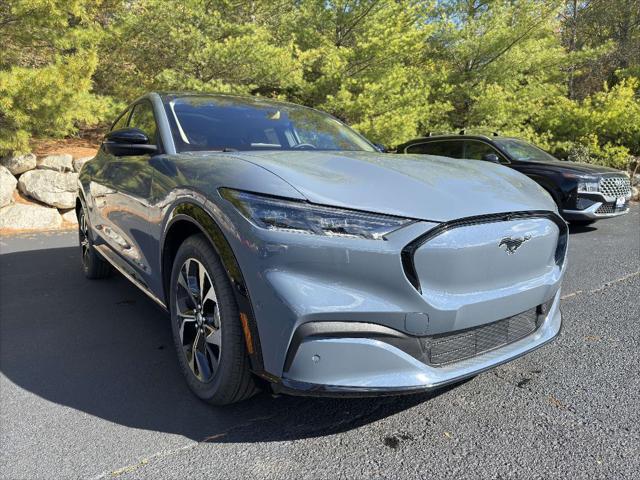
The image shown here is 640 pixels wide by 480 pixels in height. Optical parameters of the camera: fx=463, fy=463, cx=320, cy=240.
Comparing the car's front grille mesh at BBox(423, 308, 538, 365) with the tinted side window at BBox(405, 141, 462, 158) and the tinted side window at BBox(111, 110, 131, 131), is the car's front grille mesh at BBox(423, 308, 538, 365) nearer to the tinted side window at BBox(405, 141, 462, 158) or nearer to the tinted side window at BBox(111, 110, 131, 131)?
the tinted side window at BBox(111, 110, 131, 131)

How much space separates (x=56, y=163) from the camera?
339 inches

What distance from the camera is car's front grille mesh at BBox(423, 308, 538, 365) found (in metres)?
1.83

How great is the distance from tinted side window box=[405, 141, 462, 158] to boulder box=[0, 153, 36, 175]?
7.06 m

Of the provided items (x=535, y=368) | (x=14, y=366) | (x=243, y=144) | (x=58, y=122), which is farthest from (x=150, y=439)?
(x=58, y=122)

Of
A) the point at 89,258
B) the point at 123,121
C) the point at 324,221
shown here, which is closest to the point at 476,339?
the point at 324,221

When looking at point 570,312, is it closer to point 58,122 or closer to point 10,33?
point 58,122

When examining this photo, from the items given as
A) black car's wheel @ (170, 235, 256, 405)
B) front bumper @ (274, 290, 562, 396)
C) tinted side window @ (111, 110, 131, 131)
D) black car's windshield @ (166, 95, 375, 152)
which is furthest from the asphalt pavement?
tinted side window @ (111, 110, 131, 131)

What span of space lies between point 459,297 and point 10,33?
30.4 ft

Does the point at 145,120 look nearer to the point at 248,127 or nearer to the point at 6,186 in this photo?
the point at 248,127

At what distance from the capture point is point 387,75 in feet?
34.2

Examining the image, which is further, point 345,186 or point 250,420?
point 250,420

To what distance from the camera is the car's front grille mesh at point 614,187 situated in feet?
22.7

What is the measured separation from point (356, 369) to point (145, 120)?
8.09 ft

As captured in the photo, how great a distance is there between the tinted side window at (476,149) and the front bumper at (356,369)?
22.1ft
